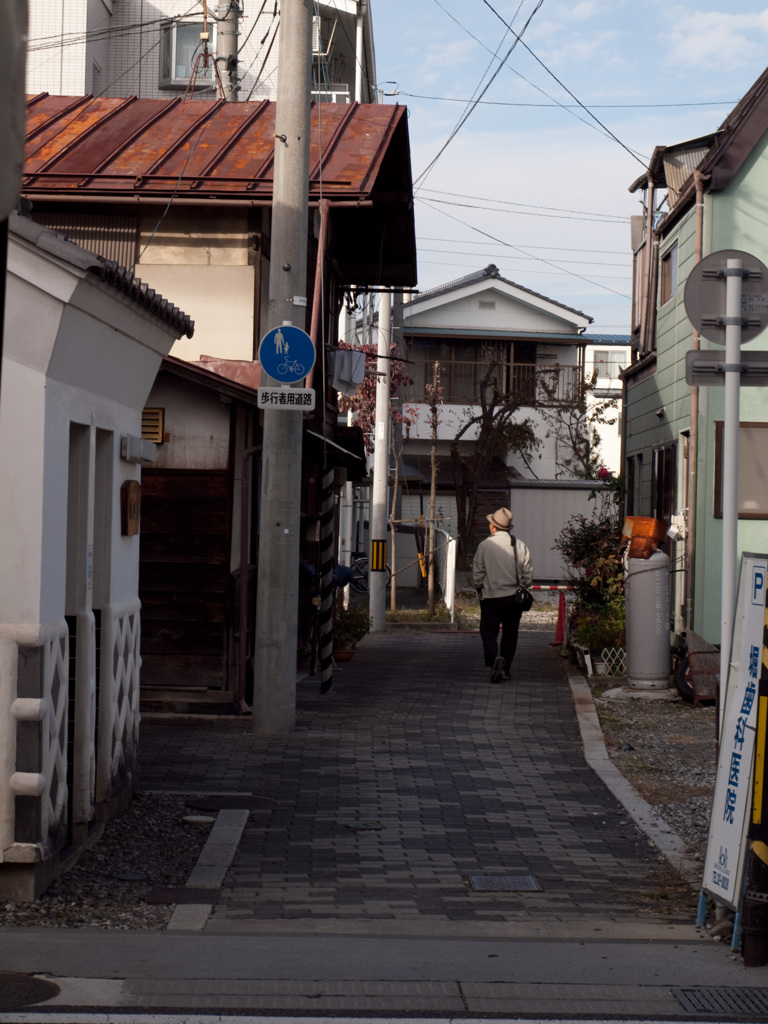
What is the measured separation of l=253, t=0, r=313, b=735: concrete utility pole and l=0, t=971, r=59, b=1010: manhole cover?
5.94 metres

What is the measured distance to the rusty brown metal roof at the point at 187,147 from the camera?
12.2 meters

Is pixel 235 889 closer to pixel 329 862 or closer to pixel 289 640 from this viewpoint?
pixel 329 862

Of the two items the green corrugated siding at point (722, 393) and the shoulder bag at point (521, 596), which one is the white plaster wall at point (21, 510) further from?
the shoulder bag at point (521, 596)

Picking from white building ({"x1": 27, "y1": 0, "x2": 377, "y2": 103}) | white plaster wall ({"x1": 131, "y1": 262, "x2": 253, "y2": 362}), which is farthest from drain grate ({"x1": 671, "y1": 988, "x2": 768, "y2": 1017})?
white building ({"x1": 27, "y1": 0, "x2": 377, "y2": 103})

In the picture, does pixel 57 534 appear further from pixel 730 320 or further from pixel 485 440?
pixel 485 440

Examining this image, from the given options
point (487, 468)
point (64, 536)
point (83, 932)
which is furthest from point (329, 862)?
point (487, 468)

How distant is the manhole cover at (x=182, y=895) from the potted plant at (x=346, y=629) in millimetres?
9970

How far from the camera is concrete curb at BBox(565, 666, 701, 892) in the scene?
6.62 m

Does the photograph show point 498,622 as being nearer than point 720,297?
No

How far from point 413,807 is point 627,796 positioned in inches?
60.0

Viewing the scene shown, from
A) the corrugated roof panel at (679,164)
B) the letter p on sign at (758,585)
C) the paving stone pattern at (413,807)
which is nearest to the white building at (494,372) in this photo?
the corrugated roof panel at (679,164)

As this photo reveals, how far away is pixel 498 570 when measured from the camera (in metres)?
14.4

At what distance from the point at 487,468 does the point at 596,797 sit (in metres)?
27.4

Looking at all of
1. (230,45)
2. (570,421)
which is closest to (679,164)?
(230,45)
